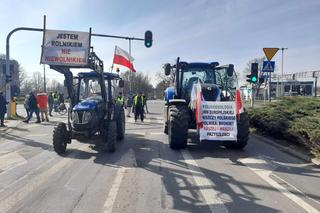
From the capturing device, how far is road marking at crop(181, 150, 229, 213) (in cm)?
618

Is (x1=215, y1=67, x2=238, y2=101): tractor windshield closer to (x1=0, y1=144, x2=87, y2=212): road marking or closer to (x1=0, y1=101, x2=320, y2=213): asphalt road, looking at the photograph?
(x1=0, y1=101, x2=320, y2=213): asphalt road

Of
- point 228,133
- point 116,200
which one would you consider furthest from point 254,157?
point 116,200

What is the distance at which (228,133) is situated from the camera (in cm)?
1120

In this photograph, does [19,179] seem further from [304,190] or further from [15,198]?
[304,190]

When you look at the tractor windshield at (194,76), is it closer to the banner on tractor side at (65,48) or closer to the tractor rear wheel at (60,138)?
the banner on tractor side at (65,48)

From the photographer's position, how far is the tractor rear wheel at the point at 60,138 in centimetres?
1103

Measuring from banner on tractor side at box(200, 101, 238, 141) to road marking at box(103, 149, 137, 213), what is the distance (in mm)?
2160

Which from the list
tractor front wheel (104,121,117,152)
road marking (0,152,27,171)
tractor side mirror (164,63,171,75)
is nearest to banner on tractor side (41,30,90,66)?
tractor front wheel (104,121,117,152)

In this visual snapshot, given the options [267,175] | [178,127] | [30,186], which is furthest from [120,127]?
[267,175]

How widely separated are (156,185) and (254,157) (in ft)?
13.1

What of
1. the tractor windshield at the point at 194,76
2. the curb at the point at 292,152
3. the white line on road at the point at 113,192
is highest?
the tractor windshield at the point at 194,76

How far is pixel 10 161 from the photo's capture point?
1011 cm

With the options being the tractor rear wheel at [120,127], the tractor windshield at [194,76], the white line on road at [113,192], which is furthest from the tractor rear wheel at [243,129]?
the tractor rear wheel at [120,127]

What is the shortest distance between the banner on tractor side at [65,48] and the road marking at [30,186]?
3.41 metres
